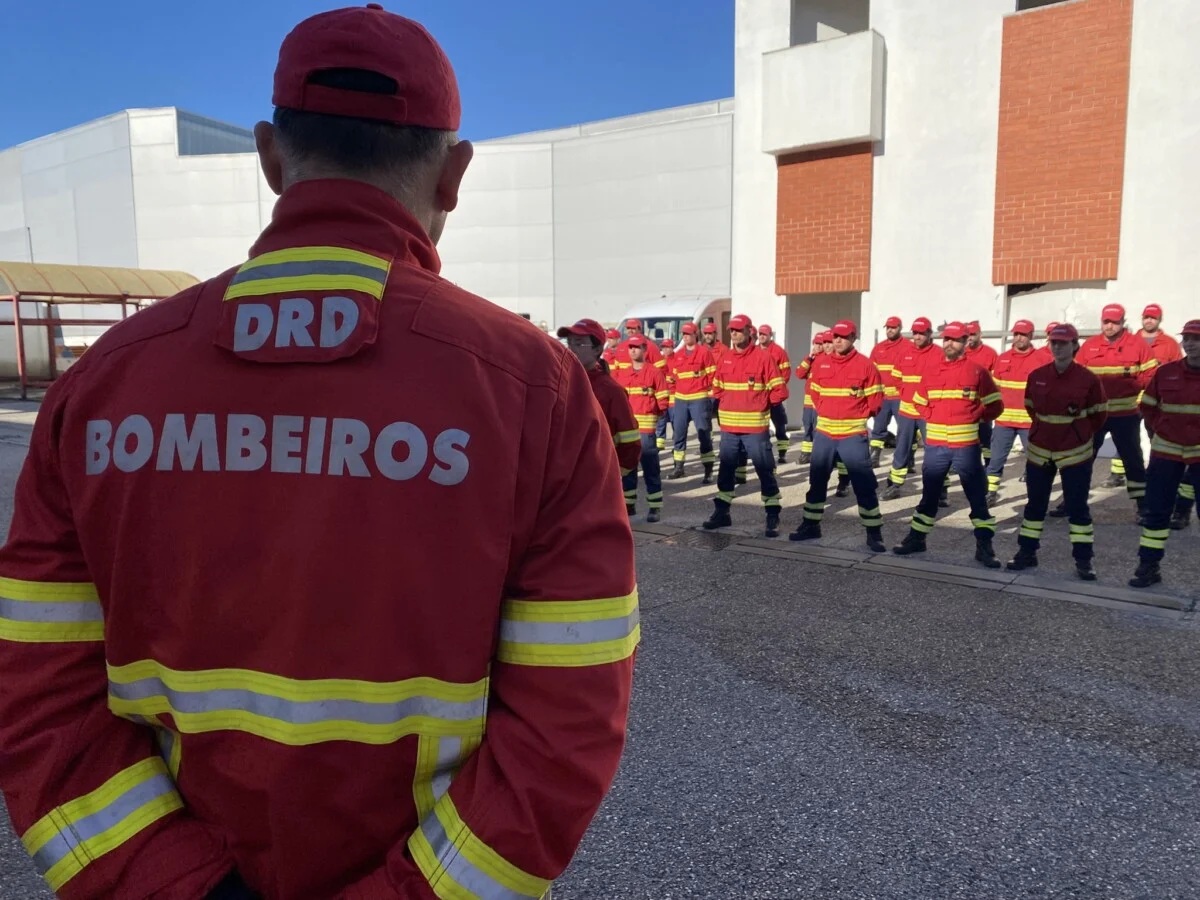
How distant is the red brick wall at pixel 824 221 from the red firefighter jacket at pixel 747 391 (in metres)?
6.80

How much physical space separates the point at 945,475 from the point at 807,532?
4.53 ft

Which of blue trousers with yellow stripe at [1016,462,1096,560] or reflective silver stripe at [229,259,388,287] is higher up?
reflective silver stripe at [229,259,388,287]

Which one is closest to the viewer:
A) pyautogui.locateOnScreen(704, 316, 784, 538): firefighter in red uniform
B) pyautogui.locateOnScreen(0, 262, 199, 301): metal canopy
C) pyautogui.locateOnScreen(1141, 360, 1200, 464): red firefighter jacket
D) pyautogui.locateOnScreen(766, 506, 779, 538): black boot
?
pyautogui.locateOnScreen(1141, 360, 1200, 464): red firefighter jacket

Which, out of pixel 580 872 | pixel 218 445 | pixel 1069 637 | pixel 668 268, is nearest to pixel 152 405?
pixel 218 445

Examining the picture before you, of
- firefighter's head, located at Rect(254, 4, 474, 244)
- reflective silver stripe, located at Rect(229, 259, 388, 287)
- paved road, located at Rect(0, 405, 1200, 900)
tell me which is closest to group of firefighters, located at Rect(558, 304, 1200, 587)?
paved road, located at Rect(0, 405, 1200, 900)

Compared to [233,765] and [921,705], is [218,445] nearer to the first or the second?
[233,765]

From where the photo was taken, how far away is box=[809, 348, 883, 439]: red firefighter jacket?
26.7 feet

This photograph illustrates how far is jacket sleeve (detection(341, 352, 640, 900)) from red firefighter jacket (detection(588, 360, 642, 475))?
610 cm

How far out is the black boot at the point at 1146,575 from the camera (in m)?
6.55

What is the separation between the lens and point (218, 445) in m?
1.12

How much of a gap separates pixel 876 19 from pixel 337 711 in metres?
16.2

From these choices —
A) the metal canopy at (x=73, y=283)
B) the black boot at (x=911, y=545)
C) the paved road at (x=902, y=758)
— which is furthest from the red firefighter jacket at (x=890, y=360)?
the metal canopy at (x=73, y=283)

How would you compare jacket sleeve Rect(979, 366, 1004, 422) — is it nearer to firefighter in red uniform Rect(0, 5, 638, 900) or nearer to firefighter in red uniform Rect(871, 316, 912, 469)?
firefighter in red uniform Rect(871, 316, 912, 469)

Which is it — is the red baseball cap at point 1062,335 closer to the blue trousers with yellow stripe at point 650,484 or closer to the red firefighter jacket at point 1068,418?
the red firefighter jacket at point 1068,418
